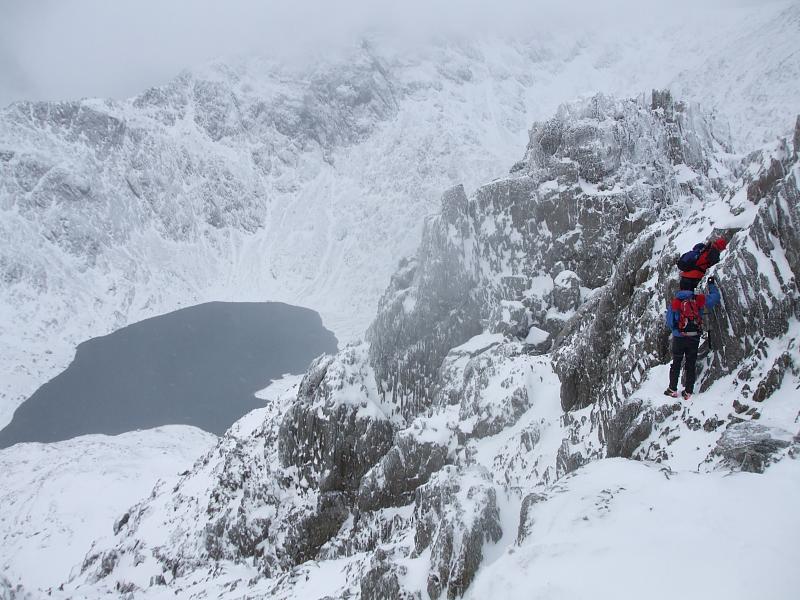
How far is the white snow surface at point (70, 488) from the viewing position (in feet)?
236

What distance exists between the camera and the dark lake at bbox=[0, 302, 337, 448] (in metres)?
119

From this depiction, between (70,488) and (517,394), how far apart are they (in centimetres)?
7747

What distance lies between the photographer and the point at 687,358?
19.5 m

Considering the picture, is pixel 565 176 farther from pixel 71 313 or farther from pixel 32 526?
pixel 71 313

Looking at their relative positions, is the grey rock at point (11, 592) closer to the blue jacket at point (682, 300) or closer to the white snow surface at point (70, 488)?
the white snow surface at point (70, 488)

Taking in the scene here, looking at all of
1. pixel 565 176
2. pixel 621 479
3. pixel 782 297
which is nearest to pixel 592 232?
pixel 565 176

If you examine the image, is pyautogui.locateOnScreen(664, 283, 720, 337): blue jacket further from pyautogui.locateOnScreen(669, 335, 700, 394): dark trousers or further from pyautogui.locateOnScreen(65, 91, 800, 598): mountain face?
pyautogui.locateOnScreen(65, 91, 800, 598): mountain face

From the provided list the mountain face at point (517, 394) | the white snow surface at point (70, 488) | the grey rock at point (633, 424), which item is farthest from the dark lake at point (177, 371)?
the grey rock at point (633, 424)

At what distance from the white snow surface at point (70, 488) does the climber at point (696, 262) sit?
236 ft

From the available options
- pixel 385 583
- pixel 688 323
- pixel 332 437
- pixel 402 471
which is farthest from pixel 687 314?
pixel 332 437

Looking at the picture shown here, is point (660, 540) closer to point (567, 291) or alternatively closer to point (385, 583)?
point (385, 583)

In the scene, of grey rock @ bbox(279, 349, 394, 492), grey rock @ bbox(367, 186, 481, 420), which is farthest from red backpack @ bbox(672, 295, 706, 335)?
grey rock @ bbox(279, 349, 394, 492)

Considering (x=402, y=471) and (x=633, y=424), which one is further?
(x=402, y=471)

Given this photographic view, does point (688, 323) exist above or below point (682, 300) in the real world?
below
